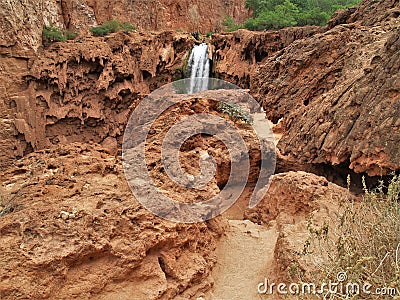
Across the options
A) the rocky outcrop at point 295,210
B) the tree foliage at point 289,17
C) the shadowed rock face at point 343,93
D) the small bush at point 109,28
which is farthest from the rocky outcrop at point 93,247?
the tree foliage at point 289,17

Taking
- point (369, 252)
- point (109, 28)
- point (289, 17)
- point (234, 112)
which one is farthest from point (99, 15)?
point (369, 252)

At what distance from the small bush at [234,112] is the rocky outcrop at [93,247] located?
11.6 ft

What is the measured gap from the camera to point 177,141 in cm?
467

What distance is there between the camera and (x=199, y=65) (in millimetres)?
19750

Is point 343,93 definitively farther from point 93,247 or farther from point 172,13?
point 172,13

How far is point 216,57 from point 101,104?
832 centimetres

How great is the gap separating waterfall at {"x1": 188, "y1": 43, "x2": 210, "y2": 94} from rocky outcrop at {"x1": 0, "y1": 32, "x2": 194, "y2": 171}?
1.84 m

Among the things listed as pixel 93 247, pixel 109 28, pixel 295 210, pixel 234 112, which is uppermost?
pixel 109 28

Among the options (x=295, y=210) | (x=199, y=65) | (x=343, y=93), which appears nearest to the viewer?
(x=295, y=210)

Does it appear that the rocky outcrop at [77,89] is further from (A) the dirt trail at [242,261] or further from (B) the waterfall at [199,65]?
(A) the dirt trail at [242,261]

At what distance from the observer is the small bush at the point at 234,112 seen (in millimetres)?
6705

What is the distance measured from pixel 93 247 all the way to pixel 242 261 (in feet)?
5.97

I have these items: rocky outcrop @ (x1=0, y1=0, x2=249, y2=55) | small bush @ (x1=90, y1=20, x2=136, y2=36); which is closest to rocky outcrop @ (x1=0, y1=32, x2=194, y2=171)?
rocky outcrop @ (x1=0, y1=0, x2=249, y2=55)

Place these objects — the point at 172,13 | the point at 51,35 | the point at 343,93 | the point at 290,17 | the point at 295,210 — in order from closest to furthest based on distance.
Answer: the point at 295,210, the point at 343,93, the point at 51,35, the point at 290,17, the point at 172,13
